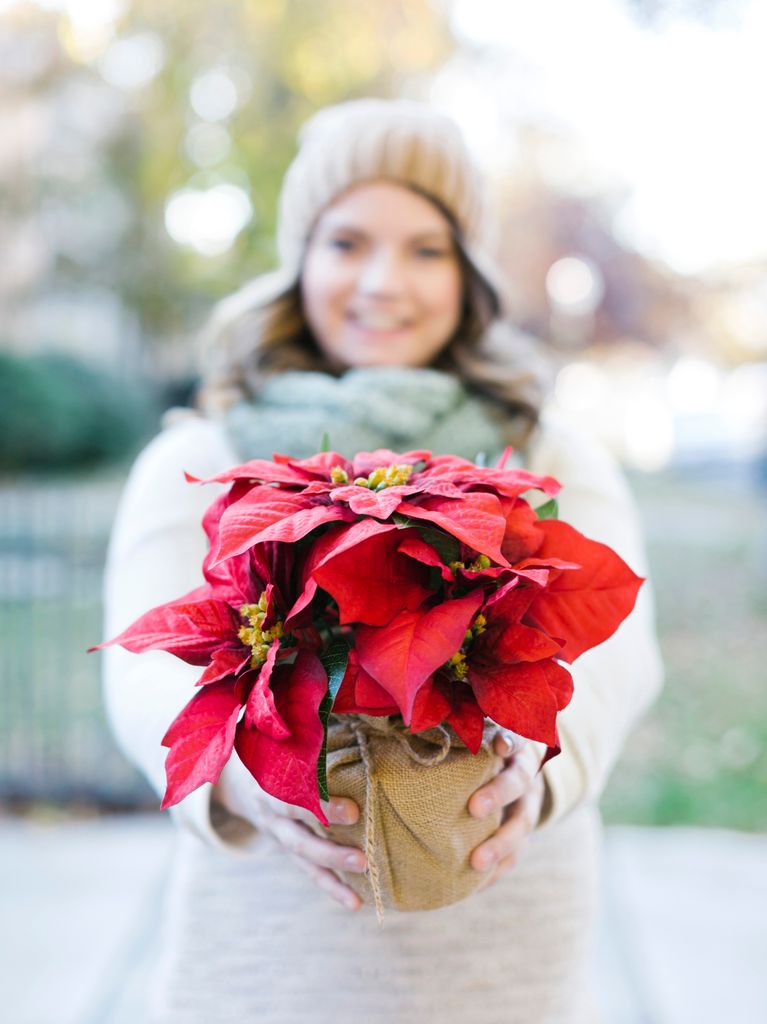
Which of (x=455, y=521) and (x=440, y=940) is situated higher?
(x=455, y=521)

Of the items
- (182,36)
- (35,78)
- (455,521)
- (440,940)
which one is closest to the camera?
(455,521)

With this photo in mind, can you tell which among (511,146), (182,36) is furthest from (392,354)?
(511,146)

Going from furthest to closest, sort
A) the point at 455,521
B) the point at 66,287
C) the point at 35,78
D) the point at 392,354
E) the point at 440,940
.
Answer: the point at 66,287 < the point at 35,78 < the point at 392,354 < the point at 440,940 < the point at 455,521

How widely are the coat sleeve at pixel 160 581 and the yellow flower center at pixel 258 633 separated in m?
0.33

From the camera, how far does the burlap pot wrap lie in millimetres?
881

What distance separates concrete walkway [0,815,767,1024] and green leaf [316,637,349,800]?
5.74ft

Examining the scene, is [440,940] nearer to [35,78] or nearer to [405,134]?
[405,134]

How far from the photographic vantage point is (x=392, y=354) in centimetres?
156

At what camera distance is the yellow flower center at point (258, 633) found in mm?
787

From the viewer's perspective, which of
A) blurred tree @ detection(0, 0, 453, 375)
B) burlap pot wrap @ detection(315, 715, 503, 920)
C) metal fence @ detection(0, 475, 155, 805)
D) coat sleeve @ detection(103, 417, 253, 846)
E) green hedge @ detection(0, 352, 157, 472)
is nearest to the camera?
burlap pot wrap @ detection(315, 715, 503, 920)

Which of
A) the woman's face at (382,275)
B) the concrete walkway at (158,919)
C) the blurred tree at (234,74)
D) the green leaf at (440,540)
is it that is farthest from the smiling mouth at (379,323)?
the blurred tree at (234,74)

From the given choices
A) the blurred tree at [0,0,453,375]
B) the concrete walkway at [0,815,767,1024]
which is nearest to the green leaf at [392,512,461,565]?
the concrete walkway at [0,815,767,1024]

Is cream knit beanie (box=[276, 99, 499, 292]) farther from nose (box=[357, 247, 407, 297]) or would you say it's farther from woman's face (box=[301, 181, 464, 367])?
nose (box=[357, 247, 407, 297])

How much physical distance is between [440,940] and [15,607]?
98.2 inches
